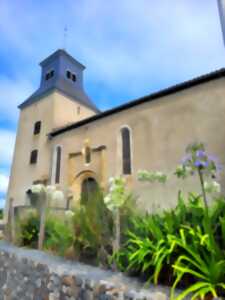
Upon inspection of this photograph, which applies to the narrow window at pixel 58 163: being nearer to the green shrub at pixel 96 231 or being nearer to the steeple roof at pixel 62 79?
the steeple roof at pixel 62 79

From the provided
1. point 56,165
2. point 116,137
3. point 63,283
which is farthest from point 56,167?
point 63,283

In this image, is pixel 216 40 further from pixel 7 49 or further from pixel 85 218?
pixel 7 49

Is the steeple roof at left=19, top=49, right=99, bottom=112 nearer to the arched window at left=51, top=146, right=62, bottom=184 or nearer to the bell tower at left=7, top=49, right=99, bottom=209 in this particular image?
the bell tower at left=7, top=49, right=99, bottom=209

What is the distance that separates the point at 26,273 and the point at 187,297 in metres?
2.82

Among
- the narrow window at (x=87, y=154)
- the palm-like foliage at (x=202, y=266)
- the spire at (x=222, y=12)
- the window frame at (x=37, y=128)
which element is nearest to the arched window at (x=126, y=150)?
the narrow window at (x=87, y=154)

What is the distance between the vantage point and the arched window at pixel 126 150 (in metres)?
10.6

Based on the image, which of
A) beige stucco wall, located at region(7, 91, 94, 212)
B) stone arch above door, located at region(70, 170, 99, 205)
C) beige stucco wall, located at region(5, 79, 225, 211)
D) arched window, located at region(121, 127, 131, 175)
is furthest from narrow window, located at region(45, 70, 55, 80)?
arched window, located at region(121, 127, 131, 175)

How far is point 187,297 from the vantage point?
1.63m

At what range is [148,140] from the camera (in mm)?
10242

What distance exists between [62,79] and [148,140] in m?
11.7

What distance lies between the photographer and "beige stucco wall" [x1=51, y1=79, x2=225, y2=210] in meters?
8.69

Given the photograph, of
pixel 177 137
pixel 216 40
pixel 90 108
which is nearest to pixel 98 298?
pixel 216 40

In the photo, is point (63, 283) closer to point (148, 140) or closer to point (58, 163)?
point (148, 140)

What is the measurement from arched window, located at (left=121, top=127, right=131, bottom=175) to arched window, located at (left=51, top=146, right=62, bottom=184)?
15.9ft
